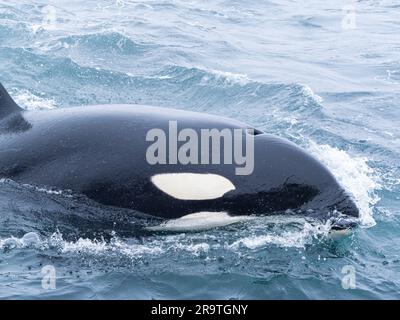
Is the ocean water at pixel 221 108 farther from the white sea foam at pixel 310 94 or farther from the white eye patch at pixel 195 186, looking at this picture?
the white eye patch at pixel 195 186

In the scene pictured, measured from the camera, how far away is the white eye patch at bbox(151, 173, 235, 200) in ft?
29.8

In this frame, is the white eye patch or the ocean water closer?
the ocean water

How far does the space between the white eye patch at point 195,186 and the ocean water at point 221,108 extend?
62cm

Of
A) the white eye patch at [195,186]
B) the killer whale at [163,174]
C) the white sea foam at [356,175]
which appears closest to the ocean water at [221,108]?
the white sea foam at [356,175]

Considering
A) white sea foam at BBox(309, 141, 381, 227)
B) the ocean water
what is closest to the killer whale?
the ocean water

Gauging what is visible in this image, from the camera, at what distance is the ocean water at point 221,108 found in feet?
29.0

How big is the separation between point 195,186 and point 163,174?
47cm

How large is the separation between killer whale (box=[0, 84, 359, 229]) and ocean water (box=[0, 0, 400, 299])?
0.86ft

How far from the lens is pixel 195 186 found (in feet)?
29.8

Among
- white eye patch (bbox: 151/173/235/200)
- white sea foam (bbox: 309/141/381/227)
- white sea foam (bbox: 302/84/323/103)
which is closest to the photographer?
white eye patch (bbox: 151/173/235/200)

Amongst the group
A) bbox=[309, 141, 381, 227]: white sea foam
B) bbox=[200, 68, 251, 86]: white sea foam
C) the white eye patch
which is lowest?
the white eye patch

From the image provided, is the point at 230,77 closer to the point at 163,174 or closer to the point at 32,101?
the point at 32,101

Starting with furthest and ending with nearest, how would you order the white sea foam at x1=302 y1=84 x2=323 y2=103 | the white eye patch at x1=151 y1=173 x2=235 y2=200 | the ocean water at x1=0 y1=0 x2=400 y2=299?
the white sea foam at x1=302 y1=84 x2=323 y2=103 < the white eye patch at x1=151 y1=173 x2=235 y2=200 < the ocean water at x1=0 y1=0 x2=400 y2=299

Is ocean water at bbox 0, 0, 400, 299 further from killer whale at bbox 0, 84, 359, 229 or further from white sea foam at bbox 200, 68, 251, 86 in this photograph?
killer whale at bbox 0, 84, 359, 229
